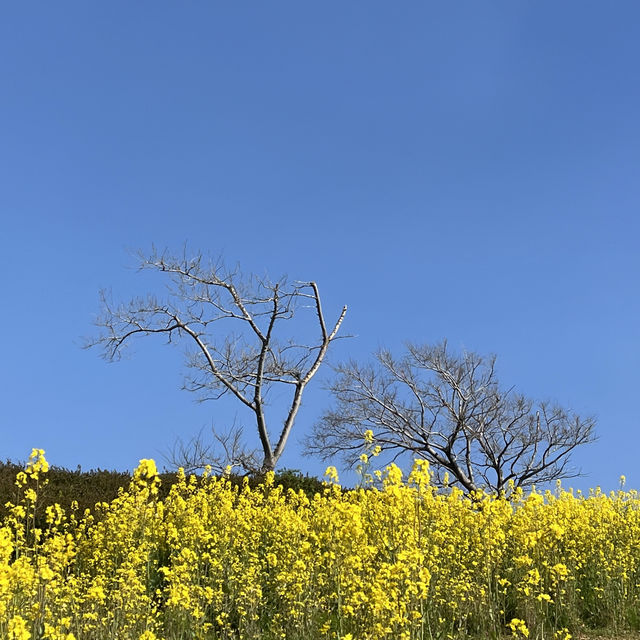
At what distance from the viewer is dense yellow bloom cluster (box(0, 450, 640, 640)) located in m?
4.38

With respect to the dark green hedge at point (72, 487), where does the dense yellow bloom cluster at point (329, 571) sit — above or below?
below

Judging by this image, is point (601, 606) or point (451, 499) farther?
point (451, 499)

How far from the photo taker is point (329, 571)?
521 centimetres

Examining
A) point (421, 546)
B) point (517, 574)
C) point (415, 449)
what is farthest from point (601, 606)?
point (415, 449)

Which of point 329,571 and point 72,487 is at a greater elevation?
point 72,487

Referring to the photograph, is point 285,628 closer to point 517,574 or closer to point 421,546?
point 421,546

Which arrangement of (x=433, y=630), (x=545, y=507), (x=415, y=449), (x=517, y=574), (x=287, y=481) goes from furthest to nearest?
(x=415, y=449), (x=287, y=481), (x=545, y=507), (x=517, y=574), (x=433, y=630)

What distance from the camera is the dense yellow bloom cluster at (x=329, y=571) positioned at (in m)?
4.38

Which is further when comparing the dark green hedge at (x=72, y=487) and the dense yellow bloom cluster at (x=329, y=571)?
the dark green hedge at (x=72, y=487)

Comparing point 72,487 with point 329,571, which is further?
point 72,487

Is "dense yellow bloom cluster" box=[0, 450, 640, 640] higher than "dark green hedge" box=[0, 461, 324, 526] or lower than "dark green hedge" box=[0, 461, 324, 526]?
lower

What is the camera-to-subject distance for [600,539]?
307 inches

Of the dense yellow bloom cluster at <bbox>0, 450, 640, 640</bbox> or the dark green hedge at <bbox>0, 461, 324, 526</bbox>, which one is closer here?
the dense yellow bloom cluster at <bbox>0, 450, 640, 640</bbox>

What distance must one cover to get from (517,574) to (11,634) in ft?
16.1
